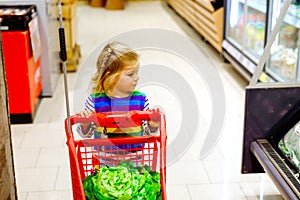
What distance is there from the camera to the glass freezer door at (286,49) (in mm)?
4715

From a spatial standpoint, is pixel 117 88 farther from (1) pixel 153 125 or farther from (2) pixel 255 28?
(2) pixel 255 28

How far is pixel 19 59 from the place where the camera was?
4.29m

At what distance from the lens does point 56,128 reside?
4316 millimetres

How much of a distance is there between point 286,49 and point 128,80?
10.8 feet

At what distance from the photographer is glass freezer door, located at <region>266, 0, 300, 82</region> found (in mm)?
4715

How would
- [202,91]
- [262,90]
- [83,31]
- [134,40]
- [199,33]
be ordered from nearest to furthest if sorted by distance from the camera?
[262,90]
[202,91]
[134,40]
[199,33]
[83,31]

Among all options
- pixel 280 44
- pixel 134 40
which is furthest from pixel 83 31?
pixel 280 44

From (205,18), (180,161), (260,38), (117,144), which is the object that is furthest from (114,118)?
(205,18)

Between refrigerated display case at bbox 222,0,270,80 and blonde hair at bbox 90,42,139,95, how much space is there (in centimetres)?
313

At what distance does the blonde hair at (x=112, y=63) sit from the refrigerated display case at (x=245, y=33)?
10.3 ft

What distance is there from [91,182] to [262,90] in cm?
139

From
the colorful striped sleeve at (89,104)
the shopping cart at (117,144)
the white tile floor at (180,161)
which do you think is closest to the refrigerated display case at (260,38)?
the white tile floor at (180,161)

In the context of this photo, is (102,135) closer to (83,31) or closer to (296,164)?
(296,164)

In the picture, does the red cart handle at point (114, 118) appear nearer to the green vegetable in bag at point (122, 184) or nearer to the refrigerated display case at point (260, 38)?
the green vegetable in bag at point (122, 184)
